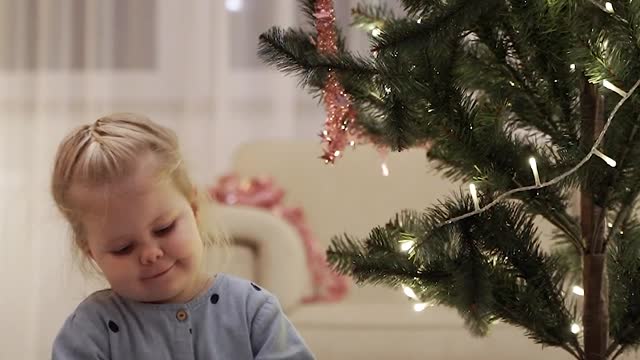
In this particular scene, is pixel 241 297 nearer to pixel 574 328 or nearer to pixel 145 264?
pixel 145 264

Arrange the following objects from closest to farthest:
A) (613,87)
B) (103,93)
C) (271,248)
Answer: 1. (613,87)
2. (271,248)
3. (103,93)

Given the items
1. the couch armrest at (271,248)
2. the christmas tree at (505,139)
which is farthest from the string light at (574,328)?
the couch armrest at (271,248)

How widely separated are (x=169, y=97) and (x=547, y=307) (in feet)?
6.46

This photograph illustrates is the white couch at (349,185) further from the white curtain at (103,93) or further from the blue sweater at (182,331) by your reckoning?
the blue sweater at (182,331)

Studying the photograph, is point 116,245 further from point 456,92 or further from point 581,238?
point 581,238

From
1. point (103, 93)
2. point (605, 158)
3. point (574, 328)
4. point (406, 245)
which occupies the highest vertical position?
point (103, 93)

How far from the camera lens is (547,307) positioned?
123 cm

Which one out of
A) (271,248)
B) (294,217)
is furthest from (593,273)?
(294,217)

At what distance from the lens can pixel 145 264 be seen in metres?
1.17

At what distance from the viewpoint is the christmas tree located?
44.4 inches

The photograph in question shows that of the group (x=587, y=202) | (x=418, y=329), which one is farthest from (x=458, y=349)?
(x=587, y=202)

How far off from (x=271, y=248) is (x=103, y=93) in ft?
3.80

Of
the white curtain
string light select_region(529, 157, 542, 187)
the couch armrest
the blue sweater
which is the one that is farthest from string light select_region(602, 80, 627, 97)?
the white curtain

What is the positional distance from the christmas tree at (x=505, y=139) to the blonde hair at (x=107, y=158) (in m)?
0.17
